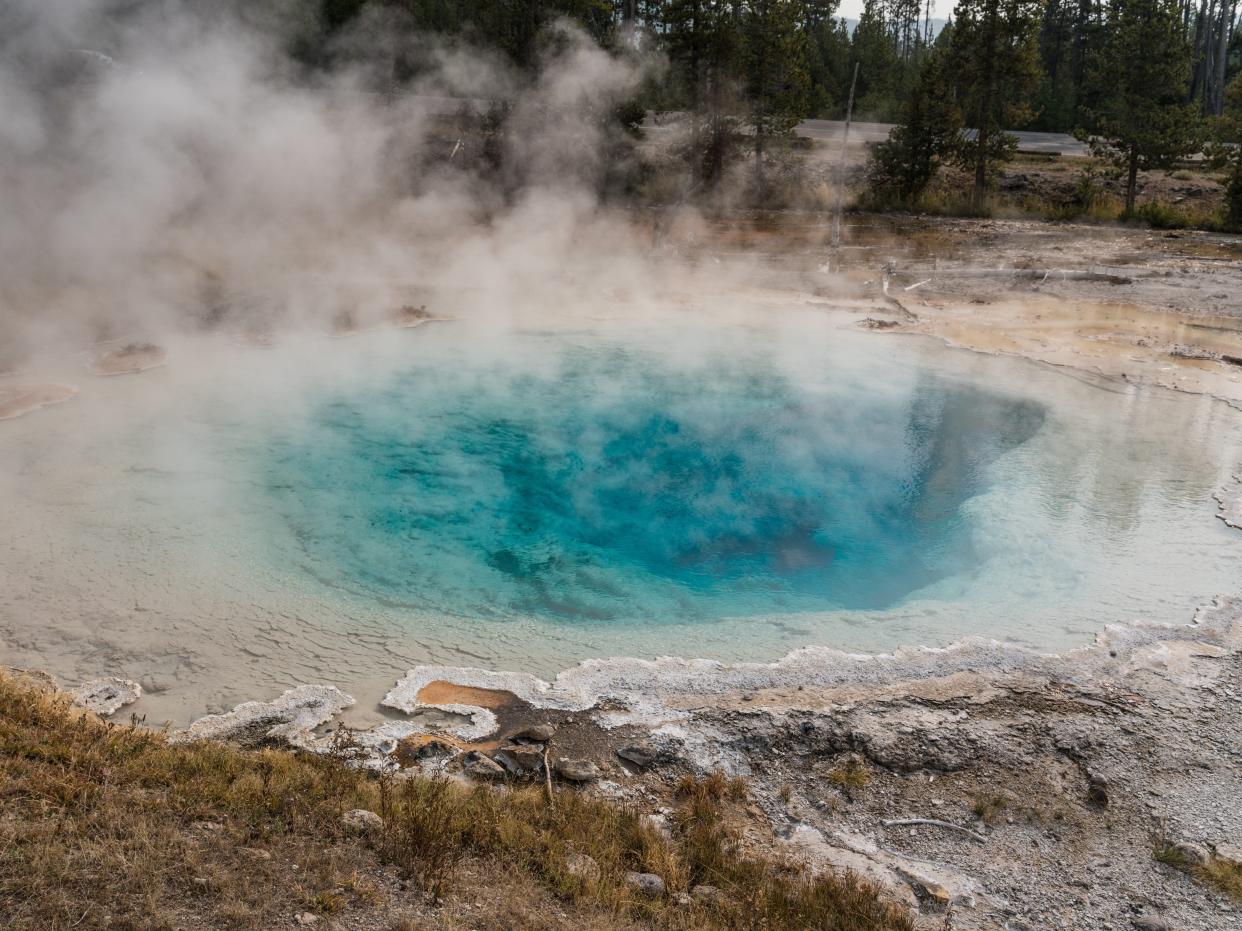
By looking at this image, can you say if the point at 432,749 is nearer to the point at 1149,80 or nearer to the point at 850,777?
the point at 850,777

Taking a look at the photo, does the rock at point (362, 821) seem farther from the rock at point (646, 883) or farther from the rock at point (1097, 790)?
the rock at point (1097, 790)

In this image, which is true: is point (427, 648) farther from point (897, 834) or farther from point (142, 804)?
point (897, 834)

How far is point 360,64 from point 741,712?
455 inches

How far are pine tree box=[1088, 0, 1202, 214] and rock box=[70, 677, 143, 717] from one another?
1587cm

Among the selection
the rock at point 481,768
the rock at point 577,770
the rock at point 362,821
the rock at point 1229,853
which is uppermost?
the rock at point 362,821

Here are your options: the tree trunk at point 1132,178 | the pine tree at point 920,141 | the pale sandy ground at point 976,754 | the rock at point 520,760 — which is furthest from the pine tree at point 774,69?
the rock at point 520,760

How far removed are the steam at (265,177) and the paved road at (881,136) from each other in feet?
19.5

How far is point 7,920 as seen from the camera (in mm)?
2145

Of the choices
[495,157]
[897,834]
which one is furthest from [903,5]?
[897,834]

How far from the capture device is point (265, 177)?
1013 cm

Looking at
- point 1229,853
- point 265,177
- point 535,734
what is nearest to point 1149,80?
point 265,177

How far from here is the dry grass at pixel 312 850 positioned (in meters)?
2.32

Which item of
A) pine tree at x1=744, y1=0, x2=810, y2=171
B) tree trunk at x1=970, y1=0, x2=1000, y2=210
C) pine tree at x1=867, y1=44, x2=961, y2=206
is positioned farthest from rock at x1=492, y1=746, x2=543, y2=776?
tree trunk at x1=970, y1=0, x2=1000, y2=210

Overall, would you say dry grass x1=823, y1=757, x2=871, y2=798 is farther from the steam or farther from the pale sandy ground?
the steam
